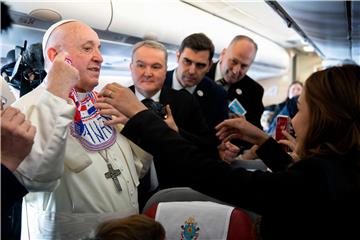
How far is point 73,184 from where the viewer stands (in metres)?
1.67

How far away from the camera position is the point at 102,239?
4.48 ft

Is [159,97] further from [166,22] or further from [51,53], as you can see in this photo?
[166,22]

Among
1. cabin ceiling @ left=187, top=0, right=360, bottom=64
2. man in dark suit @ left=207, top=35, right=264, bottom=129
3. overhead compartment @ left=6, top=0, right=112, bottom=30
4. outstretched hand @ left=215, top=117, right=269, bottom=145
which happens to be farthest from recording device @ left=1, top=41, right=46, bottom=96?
cabin ceiling @ left=187, top=0, right=360, bottom=64

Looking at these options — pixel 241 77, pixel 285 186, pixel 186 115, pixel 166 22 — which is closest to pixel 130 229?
pixel 285 186

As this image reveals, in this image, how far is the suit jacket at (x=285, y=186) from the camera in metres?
1.18

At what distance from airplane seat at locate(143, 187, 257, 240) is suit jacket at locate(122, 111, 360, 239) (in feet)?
1.45

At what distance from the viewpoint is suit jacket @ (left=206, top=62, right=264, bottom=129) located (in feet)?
11.1

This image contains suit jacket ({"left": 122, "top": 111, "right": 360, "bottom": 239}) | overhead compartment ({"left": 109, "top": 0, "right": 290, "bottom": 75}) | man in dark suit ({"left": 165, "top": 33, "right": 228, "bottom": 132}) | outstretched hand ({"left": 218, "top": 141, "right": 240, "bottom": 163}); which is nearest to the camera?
suit jacket ({"left": 122, "top": 111, "right": 360, "bottom": 239})

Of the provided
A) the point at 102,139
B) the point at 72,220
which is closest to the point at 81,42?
the point at 102,139

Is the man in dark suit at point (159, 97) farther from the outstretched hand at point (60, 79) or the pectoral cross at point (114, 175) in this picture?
the outstretched hand at point (60, 79)

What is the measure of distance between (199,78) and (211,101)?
0.19 m

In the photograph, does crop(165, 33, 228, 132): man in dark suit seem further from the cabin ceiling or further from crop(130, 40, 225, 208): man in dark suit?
the cabin ceiling

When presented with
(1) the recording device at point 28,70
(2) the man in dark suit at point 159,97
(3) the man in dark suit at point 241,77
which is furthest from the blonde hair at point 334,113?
(3) the man in dark suit at point 241,77

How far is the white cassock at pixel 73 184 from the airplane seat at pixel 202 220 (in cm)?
17
